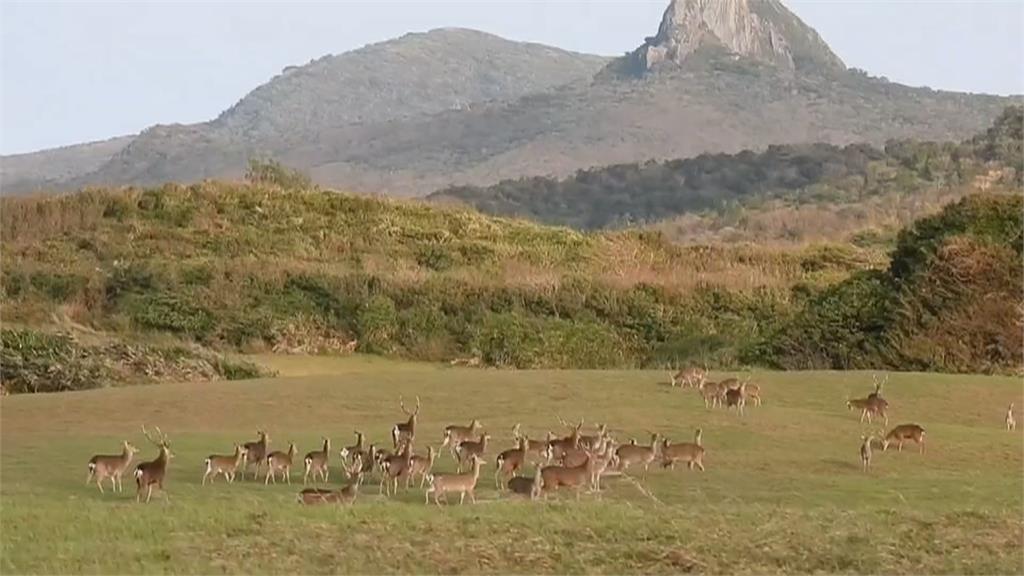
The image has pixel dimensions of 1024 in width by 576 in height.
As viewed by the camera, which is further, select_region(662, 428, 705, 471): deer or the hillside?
the hillside

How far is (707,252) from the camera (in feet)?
122

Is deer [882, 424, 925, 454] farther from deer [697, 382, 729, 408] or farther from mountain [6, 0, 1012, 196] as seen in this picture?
mountain [6, 0, 1012, 196]

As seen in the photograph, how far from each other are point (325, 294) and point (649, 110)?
92.4m

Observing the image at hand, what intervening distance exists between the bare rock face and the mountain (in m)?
0.13

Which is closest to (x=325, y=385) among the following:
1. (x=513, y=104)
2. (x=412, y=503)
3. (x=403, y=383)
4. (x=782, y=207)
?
(x=403, y=383)

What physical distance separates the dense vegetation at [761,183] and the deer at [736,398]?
129 ft

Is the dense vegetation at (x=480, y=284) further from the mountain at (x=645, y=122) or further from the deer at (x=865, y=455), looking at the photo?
the mountain at (x=645, y=122)

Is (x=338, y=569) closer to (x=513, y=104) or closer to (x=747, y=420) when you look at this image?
(x=747, y=420)

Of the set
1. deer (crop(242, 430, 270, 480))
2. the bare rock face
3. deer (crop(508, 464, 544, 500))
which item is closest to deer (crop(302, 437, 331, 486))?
deer (crop(242, 430, 270, 480))

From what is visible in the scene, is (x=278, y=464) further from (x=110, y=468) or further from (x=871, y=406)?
(x=871, y=406)

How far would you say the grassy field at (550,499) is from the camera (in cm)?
962

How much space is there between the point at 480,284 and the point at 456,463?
1752cm

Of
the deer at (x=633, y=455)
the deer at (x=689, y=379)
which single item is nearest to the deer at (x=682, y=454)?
the deer at (x=633, y=455)

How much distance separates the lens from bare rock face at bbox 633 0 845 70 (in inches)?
5331
